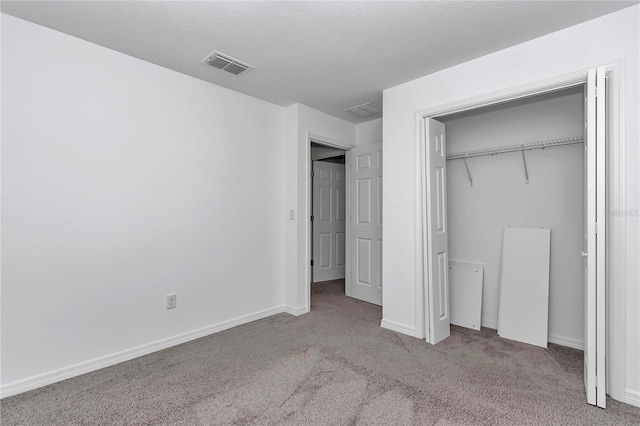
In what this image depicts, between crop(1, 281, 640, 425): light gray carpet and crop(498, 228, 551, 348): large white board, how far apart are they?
0.15m

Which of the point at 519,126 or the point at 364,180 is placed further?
the point at 364,180

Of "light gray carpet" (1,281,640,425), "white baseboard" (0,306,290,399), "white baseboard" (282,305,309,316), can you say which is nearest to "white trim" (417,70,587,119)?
"light gray carpet" (1,281,640,425)

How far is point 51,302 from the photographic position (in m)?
2.23

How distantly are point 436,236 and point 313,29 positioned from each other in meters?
2.02

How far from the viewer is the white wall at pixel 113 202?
6.98ft

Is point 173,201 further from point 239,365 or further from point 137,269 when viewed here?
point 239,365

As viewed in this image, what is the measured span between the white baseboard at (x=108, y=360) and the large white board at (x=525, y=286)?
2549 mm

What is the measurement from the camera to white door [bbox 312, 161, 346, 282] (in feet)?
17.5

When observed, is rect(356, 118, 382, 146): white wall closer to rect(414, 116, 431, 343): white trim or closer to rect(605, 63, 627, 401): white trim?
rect(414, 116, 431, 343): white trim

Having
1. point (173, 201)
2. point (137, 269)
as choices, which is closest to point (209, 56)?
point (173, 201)

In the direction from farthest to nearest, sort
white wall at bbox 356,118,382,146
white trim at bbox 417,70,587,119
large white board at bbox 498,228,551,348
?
white wall at bbox 356,118,382,146 < large white board at bbox 498,228,551,348 < white trim at bbox 417,70,587,119

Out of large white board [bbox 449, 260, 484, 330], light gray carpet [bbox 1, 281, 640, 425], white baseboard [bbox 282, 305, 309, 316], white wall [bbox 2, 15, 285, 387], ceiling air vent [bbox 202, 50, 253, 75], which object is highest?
ceiling air vent [bbox 202, 50, 253, 75]

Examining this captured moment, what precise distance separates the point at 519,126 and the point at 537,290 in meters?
1.55

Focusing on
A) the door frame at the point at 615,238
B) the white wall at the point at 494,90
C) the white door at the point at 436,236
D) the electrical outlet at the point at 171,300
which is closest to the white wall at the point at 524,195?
the white door at the point at 436,236
